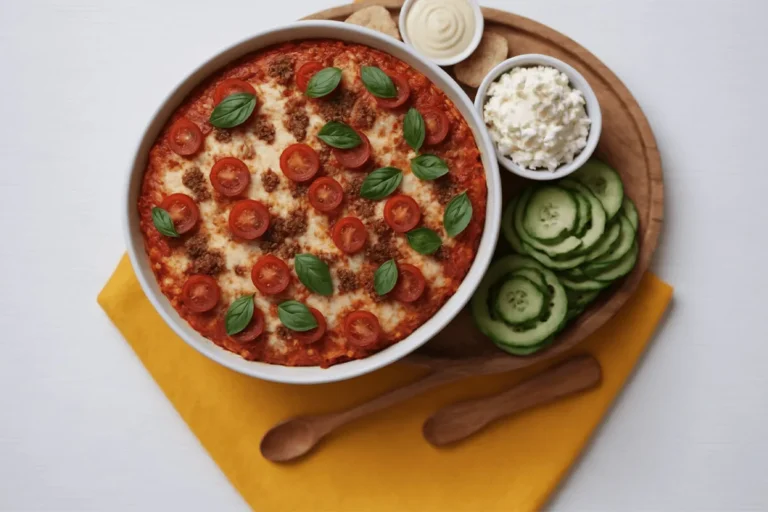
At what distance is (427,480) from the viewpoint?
4.32 metres

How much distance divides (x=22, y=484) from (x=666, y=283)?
4421 mm

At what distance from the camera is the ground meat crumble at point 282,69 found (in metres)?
3.57

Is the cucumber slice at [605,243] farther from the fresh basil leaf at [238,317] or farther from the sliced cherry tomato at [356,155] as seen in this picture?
the fresh basil leaf at [238,317]

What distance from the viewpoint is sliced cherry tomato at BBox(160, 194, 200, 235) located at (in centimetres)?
350

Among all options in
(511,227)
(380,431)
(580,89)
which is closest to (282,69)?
(511,227)

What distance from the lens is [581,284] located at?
3.88m

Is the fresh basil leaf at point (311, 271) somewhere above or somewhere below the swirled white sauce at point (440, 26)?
below

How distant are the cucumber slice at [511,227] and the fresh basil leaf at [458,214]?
1.71 ft

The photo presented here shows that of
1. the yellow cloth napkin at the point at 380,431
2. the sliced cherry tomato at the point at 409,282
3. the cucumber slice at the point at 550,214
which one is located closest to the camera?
the sliced cherry tomato at the point at 409,282

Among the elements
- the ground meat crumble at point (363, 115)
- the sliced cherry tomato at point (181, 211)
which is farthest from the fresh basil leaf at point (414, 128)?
the sliced cherry tomato at point (181, 211)

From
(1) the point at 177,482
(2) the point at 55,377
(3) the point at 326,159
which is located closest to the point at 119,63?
(3) the point at 326,159

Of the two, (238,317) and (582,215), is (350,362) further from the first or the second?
(582,215)

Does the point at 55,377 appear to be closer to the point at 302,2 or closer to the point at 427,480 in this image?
the point at 427,480

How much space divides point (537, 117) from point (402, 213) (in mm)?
926
